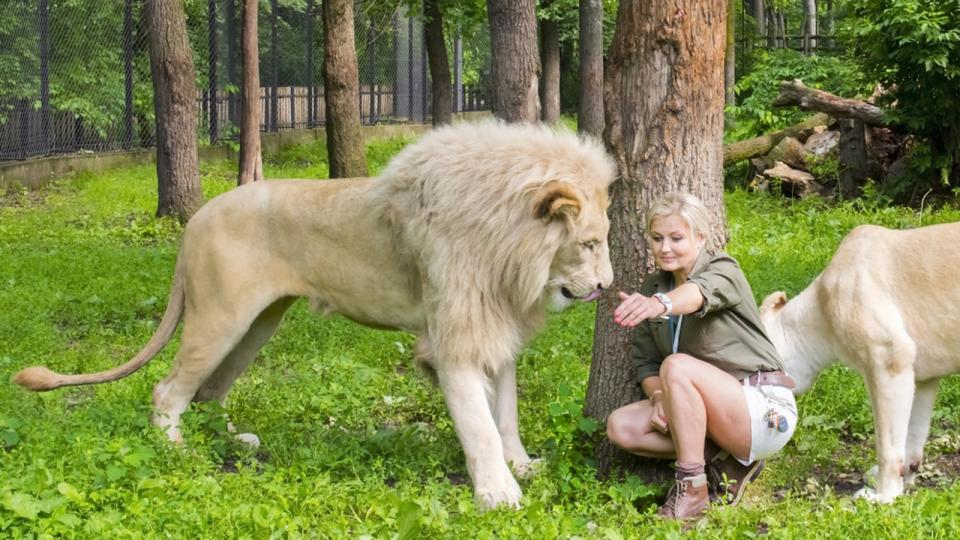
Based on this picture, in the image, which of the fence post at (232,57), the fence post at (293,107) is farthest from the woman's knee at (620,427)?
the fence post at (293,107)

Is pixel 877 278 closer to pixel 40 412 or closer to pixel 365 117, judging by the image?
pixel 40 412

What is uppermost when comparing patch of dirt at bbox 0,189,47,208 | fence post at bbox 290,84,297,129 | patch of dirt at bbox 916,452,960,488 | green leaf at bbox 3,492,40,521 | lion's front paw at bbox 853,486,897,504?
fence post at bbox 290,84,297,129

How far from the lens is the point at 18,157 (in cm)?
1675

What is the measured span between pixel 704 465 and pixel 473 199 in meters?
1.47

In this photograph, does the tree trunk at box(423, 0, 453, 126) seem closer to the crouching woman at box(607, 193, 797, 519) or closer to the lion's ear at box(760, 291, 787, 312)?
the lion's ear at box(760, 291, 787, 312)

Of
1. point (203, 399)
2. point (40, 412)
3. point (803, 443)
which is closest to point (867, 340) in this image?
point (803, 443)

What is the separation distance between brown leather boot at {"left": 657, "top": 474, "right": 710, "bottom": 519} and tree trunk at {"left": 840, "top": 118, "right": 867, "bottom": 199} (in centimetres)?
959

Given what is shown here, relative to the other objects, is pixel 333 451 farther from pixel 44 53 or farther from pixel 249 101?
pixel 44 53

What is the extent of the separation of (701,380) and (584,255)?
74cm

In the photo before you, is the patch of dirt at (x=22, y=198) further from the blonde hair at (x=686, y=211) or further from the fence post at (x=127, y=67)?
the blonde hair at (x=686, y=211)

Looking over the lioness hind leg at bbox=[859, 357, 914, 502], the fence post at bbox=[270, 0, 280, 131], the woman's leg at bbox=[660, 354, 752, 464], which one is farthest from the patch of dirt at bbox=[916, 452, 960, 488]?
the fence post at bbox=[270, 0, 280, 131]

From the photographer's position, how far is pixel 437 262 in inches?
210

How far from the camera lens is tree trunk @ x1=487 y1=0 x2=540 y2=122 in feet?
38.8

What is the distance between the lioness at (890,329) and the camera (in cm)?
536
